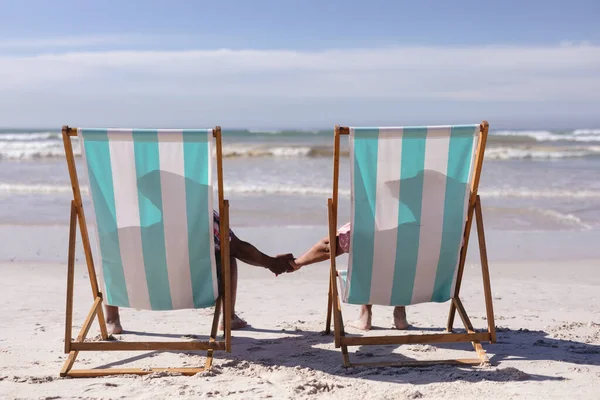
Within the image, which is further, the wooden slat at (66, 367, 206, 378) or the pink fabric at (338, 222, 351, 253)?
the pink fabric at (338, 222, 351, 253)

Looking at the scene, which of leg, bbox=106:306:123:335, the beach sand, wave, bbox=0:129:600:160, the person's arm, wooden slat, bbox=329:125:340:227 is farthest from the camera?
wave, bbox=0:129:600:160

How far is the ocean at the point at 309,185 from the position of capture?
8.25 metres

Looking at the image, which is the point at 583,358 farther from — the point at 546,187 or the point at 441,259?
the point at 546,187

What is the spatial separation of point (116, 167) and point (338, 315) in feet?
3.89

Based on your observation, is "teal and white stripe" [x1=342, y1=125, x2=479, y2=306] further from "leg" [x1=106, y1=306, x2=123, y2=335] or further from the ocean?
the ocean

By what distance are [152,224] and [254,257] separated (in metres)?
0.67

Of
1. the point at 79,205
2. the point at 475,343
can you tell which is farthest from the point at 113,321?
the point at 475,343

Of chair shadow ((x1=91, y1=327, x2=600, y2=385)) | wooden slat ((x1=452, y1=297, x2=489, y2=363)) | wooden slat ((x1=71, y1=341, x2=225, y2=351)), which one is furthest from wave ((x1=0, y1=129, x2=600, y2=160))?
wooden slat ((x1=71, y1=341, x2=225, y2=351))

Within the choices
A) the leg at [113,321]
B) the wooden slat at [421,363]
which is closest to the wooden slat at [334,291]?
the wooden slat at [421,363]

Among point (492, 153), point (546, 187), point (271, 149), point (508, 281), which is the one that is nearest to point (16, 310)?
point (508, 281)

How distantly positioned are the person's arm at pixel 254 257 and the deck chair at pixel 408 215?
0.49 m

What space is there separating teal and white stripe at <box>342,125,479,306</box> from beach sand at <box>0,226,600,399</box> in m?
0.39

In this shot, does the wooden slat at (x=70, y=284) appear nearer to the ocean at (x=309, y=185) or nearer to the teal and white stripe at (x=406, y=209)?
the teal and white stripe at (x=406, y=209)

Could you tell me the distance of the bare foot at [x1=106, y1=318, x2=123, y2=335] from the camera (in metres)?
3.69
